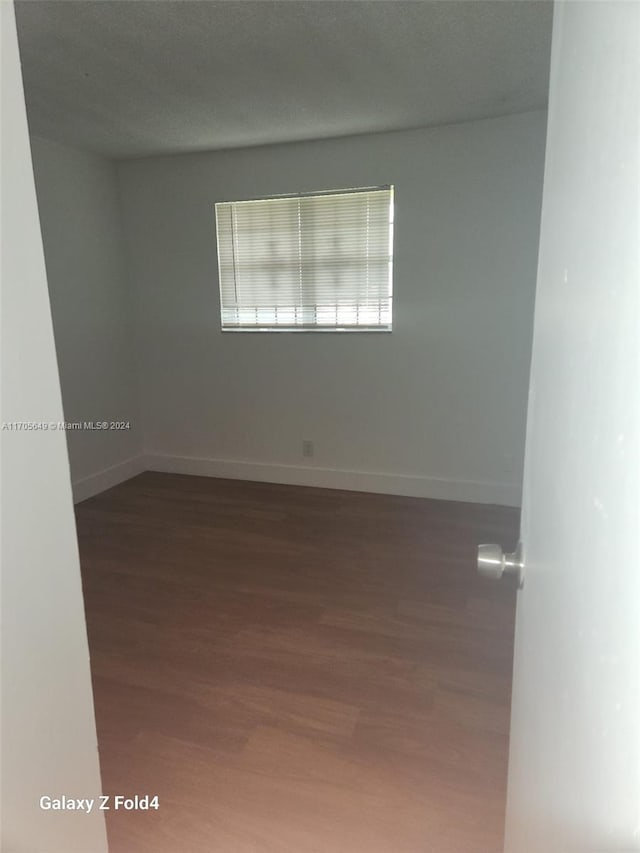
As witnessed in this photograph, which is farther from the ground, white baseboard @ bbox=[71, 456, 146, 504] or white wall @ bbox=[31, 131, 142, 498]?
white wall @ bbox=[31, 131, 142, 498]

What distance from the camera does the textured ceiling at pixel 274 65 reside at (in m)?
1.95

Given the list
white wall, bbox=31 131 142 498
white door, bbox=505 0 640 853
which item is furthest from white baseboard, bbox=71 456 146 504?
white door, bbox=505 0 640 853

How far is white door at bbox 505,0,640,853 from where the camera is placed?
0.31 metres

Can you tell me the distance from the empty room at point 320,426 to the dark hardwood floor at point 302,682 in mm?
12

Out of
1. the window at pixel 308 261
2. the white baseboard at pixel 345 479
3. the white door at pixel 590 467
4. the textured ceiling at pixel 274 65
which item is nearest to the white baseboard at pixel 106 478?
the white baseboard at pixel 345 479

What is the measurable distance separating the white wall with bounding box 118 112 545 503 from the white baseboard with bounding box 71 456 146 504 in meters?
0.17

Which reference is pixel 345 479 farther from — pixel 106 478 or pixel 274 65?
pixel 274 65

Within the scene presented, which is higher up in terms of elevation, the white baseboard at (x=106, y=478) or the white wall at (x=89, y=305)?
the white wall at (x=89, y=305)

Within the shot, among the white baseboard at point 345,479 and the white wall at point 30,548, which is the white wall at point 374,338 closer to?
the white baseboard at point 345,479

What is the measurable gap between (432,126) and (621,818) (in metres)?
3.62

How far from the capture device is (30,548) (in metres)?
0.79

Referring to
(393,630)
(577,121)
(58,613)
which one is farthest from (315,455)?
(577,121)

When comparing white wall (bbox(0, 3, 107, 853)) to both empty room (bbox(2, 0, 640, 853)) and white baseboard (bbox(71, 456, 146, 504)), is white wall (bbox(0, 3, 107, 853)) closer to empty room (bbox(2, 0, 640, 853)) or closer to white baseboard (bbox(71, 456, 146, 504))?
empty room (bbox(2, 0, 640, 853))

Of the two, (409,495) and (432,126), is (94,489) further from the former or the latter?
(432,126)
